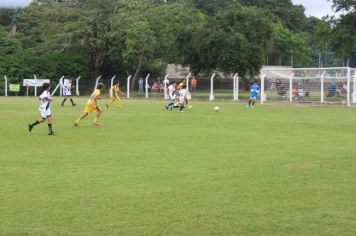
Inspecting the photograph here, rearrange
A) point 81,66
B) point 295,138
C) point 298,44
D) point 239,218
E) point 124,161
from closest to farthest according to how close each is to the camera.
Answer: point 239,218
point 124,161
point 295,138
point 81,66
point 298,44

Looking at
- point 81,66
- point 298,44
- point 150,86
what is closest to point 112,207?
point 150,86

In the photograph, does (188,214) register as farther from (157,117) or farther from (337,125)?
(157,117)

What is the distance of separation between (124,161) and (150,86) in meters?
40.6

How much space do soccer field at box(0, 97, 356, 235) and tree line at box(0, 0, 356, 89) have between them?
31583 millimetres

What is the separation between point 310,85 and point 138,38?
18.8 m

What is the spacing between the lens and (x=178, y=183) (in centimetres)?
966

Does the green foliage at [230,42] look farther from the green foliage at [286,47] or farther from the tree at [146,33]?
the green foliage at [286,47]

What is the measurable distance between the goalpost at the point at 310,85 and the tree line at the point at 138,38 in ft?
21.2

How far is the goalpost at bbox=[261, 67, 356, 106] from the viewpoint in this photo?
37.2m

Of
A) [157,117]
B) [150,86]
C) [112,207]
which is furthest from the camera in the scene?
[150,86]

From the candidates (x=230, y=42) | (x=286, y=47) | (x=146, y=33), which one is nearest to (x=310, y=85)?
(x=230, y=42)

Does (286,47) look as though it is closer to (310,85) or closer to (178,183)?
(310,85)

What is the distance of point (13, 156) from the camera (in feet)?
42.8

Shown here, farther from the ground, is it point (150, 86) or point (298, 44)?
point (298, 44)
